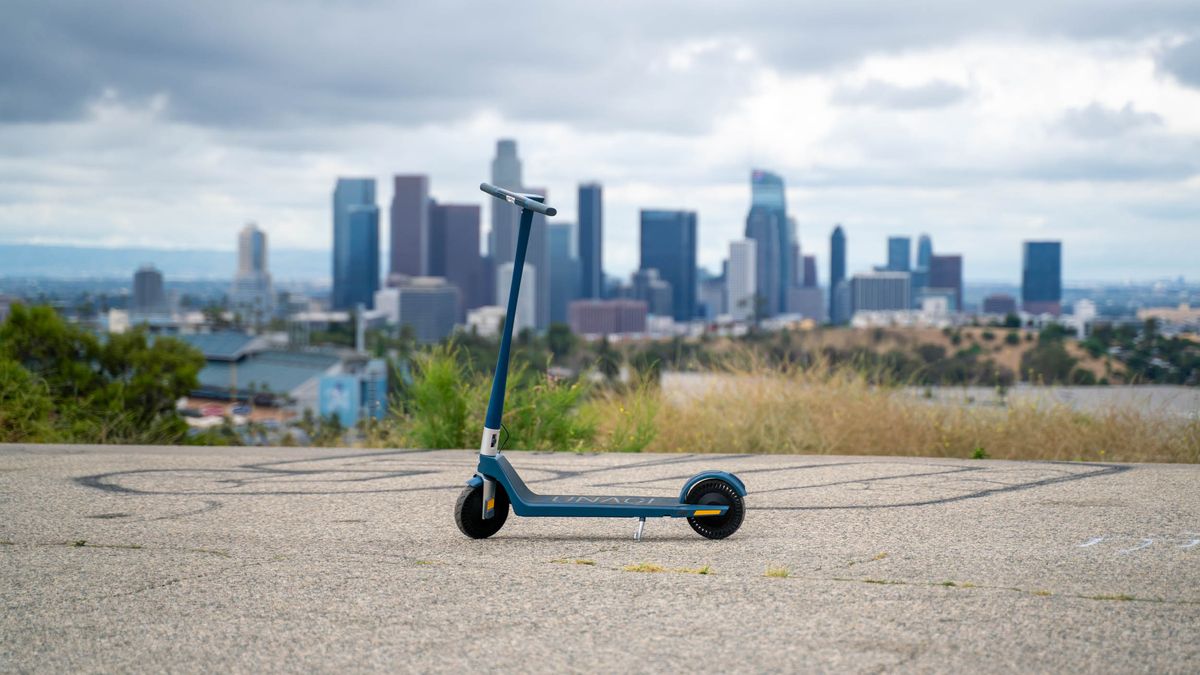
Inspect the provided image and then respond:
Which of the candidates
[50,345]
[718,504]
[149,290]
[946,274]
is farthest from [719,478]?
[149,290]

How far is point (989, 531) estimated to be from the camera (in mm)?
6285

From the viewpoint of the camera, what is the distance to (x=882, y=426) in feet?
39.1

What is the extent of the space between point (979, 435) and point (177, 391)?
22374 millimetres

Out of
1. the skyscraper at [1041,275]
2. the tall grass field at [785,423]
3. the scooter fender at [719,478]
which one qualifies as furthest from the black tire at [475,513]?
the skyscraper at [1041,275]

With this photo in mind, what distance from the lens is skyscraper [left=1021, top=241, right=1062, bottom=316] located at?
13062cm

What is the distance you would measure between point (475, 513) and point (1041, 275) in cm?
14910

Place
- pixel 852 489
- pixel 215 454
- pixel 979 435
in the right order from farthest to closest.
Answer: pixel 979 435 < pixel 215 454 < pixel 852 489

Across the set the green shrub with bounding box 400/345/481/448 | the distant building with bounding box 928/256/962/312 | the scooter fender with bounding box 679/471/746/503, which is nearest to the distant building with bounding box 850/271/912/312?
the distant building with bounding box 928/256/962/312

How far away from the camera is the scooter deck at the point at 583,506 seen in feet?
20.0

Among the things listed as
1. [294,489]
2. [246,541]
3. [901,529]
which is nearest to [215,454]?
[294,489]

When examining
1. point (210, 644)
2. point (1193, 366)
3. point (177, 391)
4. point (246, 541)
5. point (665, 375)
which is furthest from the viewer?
point (177, 391)

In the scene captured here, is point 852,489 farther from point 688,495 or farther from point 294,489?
point 294,489

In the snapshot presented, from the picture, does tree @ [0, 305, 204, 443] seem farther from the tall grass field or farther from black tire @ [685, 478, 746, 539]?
black tire @ [685, 478, 746, 539]

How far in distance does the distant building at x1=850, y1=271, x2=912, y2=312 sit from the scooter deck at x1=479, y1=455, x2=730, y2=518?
Answer: 172 meters
